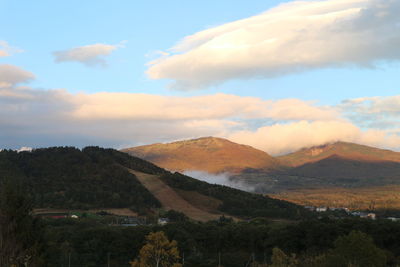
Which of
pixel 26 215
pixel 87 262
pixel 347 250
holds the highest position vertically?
pixel 26 215

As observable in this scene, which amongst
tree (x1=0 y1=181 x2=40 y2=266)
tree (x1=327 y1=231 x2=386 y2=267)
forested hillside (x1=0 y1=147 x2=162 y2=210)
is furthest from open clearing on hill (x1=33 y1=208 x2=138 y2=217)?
tree (x1=0 y1=181 x2=40 y2=266)

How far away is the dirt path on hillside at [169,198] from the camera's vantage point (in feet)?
405

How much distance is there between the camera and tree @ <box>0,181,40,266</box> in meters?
26.5

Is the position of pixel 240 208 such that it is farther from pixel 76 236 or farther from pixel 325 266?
pixel 325 266

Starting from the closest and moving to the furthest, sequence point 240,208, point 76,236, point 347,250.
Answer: point 347,250, point 76,236, point 240,208

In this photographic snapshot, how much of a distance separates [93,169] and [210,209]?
35596mm

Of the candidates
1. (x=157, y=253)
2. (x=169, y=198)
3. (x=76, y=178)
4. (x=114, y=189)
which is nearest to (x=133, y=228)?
(x=157, y=253)

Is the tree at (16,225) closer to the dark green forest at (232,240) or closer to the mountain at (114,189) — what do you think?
the dark green forest at (232,240)

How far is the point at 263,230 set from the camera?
75.7m

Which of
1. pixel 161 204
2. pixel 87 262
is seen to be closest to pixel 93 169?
pixel 161 204

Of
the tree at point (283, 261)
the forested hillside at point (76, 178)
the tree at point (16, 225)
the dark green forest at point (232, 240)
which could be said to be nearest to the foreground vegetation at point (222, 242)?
the dark green forest at point (232, 240)

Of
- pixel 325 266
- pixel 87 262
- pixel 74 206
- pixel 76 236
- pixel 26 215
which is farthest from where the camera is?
pixel 74 206

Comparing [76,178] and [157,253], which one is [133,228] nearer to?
[157,253]

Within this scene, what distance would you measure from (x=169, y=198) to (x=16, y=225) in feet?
356
